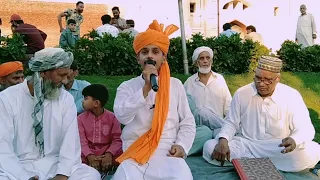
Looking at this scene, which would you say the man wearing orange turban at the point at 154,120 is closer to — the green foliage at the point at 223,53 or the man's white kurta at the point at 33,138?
the man's white kurta at the point at 33,138

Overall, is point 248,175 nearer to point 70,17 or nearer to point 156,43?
point 156,43

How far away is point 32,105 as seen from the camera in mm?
4168

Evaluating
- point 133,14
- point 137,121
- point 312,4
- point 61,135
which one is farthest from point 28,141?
point 312,4

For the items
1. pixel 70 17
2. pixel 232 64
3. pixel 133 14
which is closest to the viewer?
pixel 232 64

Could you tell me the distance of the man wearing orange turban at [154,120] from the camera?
4195 mm

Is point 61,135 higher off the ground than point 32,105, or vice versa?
point 32,105

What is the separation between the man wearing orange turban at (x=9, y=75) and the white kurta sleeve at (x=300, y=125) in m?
3.61

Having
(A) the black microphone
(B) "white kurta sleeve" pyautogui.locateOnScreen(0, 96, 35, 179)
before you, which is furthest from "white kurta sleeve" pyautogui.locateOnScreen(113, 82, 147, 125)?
(B) "white kurta sleeve" pyautogui.locateOnScreen(0, 96, 35, 179)

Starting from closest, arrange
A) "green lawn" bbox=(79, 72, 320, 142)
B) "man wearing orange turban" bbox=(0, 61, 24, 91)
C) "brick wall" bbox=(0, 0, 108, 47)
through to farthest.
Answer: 1. "man wearing orange turban" bbox=(0, 61, 24, 91)
2. "green lawn" bbox=(79, 72, 320, 142)
3. "brick wall" bbox=(0, 0, 108, 47)

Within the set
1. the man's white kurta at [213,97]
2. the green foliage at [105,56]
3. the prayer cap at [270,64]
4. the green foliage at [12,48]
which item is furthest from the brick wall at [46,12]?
the prayer cap at [270,64]

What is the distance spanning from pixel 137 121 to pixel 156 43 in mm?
767

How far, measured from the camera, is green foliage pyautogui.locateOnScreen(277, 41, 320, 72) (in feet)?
36.4

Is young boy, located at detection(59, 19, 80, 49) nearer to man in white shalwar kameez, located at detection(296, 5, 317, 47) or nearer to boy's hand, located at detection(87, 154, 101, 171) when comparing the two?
boy's hand, located at detection(87, 154, 101, 171)

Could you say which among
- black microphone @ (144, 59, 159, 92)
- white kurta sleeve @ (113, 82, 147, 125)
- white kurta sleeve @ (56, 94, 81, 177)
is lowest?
white kurta sleeve @ (56, 94, 81, 177)
